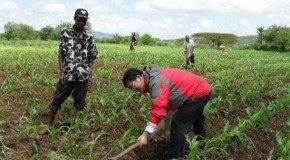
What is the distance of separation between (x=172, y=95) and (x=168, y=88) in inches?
9.7

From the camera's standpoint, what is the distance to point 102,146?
4.47 meters

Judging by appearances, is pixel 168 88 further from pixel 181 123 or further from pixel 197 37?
pixel 197 37

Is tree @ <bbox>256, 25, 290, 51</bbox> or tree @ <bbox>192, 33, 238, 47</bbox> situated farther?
tree @ <bbox>192, 33, 238, 47</bbox>

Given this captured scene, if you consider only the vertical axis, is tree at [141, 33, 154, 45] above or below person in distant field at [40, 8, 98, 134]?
below

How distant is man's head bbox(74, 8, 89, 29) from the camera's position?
15.2 feet

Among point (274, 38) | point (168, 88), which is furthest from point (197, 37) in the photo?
point (168, 88)

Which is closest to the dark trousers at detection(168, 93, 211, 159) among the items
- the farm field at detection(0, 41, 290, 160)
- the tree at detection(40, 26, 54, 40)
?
the farm field at detection(0, 41, 290, 160)

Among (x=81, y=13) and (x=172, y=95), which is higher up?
(x=81, y=13)

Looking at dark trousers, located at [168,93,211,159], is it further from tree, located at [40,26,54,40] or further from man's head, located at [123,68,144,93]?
tree, located at [40,26,54,40]

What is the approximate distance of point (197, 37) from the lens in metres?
67.7

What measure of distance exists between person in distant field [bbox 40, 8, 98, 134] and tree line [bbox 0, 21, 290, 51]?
2259 cm

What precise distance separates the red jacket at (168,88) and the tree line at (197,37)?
23.9m

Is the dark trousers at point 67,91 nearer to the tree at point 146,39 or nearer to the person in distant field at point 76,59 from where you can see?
the person in distant field at point 76,59

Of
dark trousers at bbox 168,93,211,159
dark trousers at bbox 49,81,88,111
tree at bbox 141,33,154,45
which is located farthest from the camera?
tree at bbox 141,33,154,45
